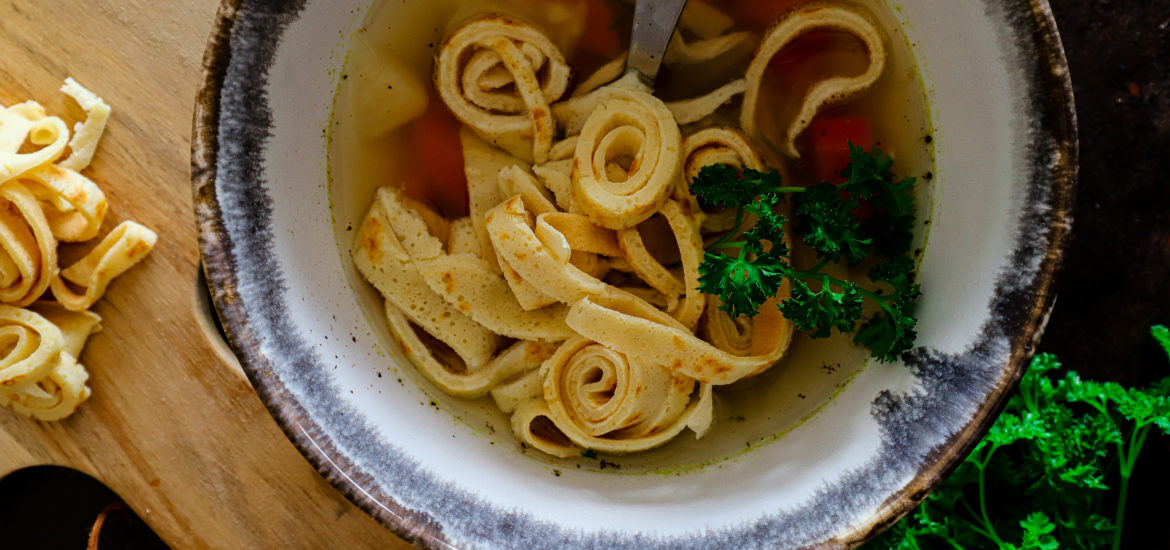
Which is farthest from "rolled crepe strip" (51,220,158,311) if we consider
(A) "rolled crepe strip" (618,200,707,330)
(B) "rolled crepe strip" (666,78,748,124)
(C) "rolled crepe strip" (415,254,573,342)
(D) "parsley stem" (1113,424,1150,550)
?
(D) "parsley stem" (1113,424,1150,550)

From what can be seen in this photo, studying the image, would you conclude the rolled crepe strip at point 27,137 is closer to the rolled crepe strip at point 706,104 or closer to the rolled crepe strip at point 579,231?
the rolled crepe strip at point 579,231

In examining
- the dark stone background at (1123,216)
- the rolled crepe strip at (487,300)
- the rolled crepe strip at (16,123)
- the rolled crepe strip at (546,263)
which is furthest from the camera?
the dark stone background at (1123,216)

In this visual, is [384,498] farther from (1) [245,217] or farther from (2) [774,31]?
(2) [774,31]

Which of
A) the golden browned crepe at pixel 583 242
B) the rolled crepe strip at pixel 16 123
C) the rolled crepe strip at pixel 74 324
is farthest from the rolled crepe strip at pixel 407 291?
the rolled crepe strip at pixel 16 123

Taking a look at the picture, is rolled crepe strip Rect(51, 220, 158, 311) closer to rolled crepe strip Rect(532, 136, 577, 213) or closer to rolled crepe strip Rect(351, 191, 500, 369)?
rolled crepe strip Rect(351, 191, 500, 369)

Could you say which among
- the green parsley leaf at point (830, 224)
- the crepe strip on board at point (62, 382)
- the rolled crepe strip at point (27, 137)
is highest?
the green parsley leaf at point (830, 224)

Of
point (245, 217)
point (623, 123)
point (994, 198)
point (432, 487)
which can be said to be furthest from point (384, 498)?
point (994, 198)

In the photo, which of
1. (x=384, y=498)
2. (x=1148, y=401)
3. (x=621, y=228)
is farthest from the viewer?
(x=1148, y=401)

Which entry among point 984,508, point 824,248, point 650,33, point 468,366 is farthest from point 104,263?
point 984,508
